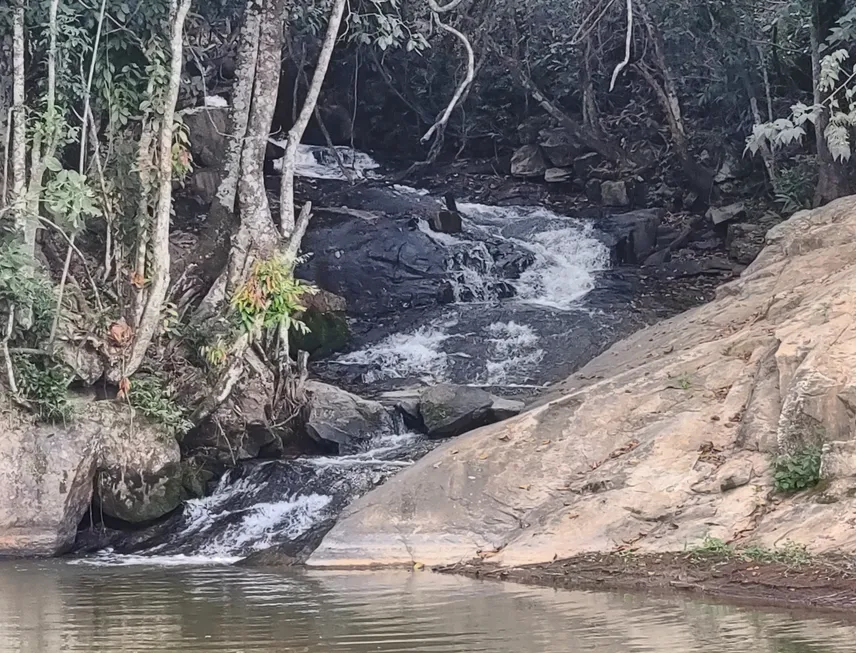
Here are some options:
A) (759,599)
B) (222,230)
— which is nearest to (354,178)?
(222,230)

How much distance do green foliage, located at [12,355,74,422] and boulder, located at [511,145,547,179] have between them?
49.8 feet

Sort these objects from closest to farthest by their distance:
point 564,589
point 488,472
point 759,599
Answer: point 759,599 → point 564,589 → point 488,472

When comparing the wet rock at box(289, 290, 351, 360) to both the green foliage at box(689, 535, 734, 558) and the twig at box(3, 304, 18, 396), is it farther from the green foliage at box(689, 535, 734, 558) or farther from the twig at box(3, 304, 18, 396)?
the green foliage at box(689, 535, 734, 558)

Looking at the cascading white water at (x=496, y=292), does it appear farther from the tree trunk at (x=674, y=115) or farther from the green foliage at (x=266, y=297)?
the green foliage at (x=266, y=297)

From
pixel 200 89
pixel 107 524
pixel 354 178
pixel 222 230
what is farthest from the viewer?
pixel 354 178

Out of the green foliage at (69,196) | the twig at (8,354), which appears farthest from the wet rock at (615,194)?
the twig at (8,354)

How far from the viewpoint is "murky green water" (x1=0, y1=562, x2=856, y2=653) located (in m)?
5.12

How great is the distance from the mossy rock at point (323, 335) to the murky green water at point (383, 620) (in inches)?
319

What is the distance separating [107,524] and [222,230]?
162 inches

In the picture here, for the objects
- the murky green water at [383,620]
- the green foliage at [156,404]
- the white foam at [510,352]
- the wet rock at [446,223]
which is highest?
the wet rock at [446,223]

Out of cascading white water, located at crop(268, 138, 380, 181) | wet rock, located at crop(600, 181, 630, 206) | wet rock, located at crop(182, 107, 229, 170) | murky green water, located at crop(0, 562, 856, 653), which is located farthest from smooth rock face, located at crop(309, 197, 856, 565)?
cascading white water, located at crop(268, 138, 380, 181)

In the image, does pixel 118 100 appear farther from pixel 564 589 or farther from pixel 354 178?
pixel 354 178

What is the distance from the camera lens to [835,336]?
7.64 meters

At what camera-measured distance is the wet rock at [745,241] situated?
18047 mm
